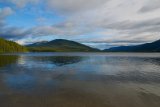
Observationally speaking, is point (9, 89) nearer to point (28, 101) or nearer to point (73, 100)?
point (28, 101)

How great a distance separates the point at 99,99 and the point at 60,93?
4.46 meters

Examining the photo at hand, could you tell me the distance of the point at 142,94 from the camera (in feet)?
63.5

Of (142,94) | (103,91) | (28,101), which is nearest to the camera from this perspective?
(28,101)

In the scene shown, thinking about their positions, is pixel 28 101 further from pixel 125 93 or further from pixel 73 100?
pixel 125 93

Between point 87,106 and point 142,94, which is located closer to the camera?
point 87,106

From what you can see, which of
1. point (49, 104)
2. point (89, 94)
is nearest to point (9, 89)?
point (49, 104)

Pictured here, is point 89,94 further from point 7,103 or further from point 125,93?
point 7,103

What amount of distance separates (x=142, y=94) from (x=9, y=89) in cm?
1482

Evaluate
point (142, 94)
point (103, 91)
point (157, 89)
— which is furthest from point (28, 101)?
point (157, 89)

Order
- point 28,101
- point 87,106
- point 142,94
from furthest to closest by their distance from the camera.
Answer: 1. point 142,94
2. point 28,101
3. point 87,106

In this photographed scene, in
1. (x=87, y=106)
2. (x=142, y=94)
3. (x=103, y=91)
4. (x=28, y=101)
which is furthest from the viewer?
(x=103, y=91)

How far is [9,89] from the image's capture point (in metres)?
21.1

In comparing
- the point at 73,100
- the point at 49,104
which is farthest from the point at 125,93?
the point at 49,104

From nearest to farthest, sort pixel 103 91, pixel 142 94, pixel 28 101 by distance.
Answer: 1. pixel 28 101
2. pixel 142 94
3. pixel 103 91
